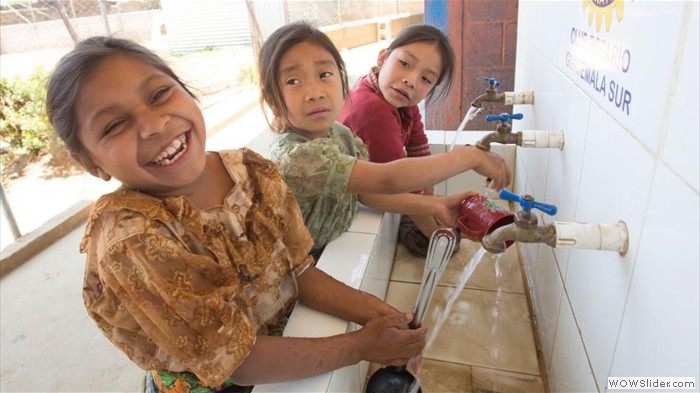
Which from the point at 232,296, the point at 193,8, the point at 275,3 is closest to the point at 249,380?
the point at 232,296

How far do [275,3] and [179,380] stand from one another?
19.7 ft

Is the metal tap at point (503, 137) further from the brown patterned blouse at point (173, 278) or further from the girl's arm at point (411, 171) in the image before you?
the brown patterned blouse at point (173, 278)

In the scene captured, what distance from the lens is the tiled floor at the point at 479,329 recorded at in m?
1.04

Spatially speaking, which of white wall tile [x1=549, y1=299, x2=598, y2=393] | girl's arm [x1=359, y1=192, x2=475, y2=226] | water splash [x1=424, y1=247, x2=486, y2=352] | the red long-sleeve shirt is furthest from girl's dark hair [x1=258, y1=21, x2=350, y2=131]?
white wall tile [x1=549, y1=299, x2=598, y2=393]

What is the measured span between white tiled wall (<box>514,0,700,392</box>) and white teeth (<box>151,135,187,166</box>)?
0.67 metres

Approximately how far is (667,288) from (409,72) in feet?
3.63

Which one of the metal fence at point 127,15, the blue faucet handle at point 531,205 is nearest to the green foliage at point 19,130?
the metal fence at point 127,15

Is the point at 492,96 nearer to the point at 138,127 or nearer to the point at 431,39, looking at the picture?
the point at 431,39

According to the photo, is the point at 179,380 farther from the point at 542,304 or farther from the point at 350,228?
the point at 542,304

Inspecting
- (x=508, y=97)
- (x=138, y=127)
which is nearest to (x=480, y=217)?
(x=508, y=97)

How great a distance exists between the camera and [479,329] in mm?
1167

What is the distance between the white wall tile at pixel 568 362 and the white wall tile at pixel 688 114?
0.44m

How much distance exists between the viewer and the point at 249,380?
0.76m

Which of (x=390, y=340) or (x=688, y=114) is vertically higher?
(x=688, y=114)
